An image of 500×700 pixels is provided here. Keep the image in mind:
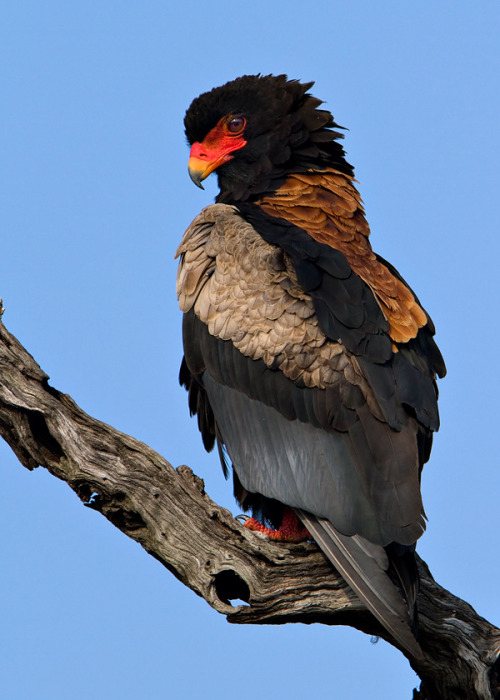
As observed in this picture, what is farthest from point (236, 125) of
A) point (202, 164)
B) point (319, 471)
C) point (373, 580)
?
point (373, 580)

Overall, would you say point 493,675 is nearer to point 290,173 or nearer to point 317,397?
point 317,397

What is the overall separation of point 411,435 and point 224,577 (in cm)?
157

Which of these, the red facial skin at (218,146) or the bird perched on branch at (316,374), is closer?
the bird perched on branch at (316,374)

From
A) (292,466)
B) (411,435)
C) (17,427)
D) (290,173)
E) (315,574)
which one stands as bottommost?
(17,427)

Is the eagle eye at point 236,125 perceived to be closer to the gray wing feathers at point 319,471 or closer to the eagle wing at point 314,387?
the eagle wing at point 314,387

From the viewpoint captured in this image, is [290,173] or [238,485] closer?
[238,485]

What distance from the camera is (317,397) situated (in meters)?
6.50

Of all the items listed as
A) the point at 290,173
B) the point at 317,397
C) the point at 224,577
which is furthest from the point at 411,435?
the point at 290,173

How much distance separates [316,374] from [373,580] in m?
1.43

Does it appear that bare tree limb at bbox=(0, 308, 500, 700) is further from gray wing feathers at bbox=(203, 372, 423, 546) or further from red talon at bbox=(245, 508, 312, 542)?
gray wing feathers at bbox=(203, 372, 423, 546)

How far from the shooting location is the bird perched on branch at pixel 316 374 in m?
6.18

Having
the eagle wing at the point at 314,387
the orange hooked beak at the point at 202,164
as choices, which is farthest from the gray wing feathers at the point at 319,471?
the orange hooked beak at the point at 202,164

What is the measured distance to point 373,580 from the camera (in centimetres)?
599

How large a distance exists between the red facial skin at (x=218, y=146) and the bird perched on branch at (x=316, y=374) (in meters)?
0.59
